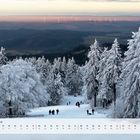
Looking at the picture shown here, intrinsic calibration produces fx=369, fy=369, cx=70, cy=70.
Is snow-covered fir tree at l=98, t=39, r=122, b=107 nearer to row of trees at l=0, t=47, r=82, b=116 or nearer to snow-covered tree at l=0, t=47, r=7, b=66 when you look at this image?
row of trees at l=0, t=47, r=82, b=116

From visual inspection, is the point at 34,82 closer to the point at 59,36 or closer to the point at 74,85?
the point at 74,85

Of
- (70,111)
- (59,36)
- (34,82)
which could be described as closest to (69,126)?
(70,111)

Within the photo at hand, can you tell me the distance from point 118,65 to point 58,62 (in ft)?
2.40

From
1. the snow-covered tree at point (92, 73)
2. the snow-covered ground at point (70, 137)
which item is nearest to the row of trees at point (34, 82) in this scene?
the snow-covered tree at point (92, 73)

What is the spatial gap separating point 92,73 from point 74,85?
0.27 meters

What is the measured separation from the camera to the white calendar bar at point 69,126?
4191 mm

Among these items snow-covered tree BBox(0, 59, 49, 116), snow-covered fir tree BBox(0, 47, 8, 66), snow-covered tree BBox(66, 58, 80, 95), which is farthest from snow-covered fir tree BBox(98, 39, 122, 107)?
snow-covered fir tree BBox(0, 47, 8, 66)

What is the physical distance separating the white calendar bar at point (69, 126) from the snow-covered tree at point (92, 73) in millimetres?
286

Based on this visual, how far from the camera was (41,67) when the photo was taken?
14.7 feet

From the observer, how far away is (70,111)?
177 inches

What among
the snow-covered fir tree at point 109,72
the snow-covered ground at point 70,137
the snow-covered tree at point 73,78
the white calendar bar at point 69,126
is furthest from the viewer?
the snow-covered tree at point 73,78

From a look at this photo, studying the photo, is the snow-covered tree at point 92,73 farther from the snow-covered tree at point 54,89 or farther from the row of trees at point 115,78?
the snow-covered tree at point 54,89

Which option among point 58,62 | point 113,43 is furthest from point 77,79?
point 113,43

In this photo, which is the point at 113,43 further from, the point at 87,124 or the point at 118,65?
the point at 87,124
